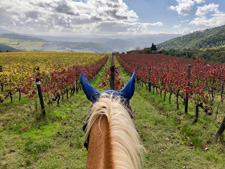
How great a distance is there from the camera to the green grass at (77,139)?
4.11 meters

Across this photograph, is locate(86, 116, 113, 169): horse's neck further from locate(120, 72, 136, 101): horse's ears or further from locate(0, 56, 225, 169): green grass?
locate(0, 56, 225, 169): green grass

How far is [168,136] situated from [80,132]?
3504 mm

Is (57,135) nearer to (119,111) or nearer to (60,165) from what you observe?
(60,165)

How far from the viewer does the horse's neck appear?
2.63 ft

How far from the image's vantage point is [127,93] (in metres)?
1.57

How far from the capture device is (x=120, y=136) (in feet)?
3.04

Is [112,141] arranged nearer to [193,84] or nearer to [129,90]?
[129,90]

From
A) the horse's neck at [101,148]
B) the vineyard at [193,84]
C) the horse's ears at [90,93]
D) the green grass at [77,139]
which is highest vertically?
the horse's ears at [90,93]

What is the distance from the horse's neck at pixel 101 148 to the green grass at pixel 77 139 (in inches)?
140

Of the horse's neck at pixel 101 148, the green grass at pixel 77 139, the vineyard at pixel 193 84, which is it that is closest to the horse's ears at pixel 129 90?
the horse's neck at pixel 101 148

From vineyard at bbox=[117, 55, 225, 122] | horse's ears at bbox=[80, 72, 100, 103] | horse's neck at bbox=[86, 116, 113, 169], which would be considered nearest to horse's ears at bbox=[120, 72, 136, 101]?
horse's ears at bbox=[80, 72, 100, 103]

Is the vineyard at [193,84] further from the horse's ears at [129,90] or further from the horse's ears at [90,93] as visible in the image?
the horse's ears at [90,93]

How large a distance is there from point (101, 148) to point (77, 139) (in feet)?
15.4

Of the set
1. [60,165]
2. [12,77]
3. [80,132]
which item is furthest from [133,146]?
[12,77]
